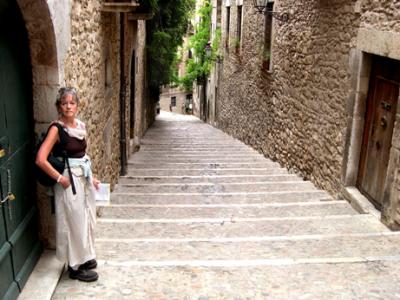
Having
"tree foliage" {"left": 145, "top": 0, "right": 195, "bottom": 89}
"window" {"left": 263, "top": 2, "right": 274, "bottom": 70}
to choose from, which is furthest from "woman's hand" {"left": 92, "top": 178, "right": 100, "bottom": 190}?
"tree foliage" {"left": 145, "top": 0, "right": 195, "bottom": 89}

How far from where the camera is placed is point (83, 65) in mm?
4359

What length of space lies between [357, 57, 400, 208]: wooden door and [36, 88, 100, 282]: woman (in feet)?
10.9

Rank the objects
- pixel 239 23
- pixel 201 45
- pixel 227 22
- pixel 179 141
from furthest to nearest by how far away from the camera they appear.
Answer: pixel 201 45
pixel 227 22
pixel 239 23
pixel 179 141

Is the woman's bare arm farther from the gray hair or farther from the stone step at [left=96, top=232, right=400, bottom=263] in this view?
the stone step at [left=96, top=232, right=400, bottom=263]

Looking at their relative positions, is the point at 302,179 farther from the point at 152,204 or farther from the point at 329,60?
the point at 152,204

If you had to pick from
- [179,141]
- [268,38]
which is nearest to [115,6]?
[268,38]

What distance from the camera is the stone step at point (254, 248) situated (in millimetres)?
3826

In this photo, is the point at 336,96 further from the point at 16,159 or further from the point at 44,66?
the point at 16,159

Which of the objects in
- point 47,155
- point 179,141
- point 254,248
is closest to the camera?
point 47,155

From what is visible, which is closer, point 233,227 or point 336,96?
point 233,227

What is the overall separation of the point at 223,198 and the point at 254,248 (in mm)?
2176

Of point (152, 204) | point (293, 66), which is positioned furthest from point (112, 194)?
point (293, 66)

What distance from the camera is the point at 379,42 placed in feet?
16.0

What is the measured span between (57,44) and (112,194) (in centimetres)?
342
